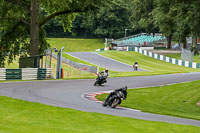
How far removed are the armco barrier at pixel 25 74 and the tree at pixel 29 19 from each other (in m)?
4.59

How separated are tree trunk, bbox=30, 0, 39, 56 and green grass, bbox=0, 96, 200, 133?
21643 millimetres

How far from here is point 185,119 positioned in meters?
15.7

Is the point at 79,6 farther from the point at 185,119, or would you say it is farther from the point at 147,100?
the point at 185,119

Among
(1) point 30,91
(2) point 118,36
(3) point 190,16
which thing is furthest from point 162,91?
(2) point 118,36

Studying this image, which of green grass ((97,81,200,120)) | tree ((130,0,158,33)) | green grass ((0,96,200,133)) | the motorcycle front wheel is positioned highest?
tree ((130,0,158,33))

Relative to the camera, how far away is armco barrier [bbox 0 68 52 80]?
29.9m

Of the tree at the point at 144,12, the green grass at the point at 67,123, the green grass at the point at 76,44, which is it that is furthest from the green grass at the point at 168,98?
the green grass at the point at 76,44

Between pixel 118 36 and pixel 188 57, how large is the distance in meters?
56.4

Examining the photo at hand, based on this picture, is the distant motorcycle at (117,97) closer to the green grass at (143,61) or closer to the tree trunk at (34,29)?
the tree trunk at (34,29)

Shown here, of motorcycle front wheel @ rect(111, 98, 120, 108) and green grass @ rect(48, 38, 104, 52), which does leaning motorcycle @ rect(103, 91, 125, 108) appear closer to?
motorcycle front wheel @ rect(111, 98, 120, 108)

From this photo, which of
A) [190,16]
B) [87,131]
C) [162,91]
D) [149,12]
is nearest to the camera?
[87,131]

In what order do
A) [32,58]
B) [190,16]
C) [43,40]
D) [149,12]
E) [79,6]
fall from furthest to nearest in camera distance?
[149,12] < [43,40] < [79,6] < [32,58] < [190,16]

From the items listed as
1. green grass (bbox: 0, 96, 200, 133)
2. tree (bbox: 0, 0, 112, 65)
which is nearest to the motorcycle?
tree (bbox: 0, 0, 112, 65)

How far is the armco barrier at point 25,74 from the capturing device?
2994cm
